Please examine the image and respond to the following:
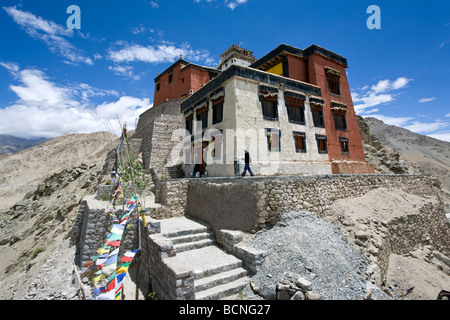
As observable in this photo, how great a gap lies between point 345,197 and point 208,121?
9.84m

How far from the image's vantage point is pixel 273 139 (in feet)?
46.0

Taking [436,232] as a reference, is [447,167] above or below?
above

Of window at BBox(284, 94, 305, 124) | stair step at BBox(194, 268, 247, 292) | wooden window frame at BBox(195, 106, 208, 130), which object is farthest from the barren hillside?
stair step at BBox(194, 268, 247, 292)

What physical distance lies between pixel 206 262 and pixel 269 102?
11039mm

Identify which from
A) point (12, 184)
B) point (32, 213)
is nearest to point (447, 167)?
point (32, 213)

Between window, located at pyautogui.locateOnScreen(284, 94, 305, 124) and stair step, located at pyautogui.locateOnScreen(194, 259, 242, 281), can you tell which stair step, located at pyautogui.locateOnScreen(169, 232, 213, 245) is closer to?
stair step, located at pyautogui.locateOnScreen(194, 259, 242, 281)

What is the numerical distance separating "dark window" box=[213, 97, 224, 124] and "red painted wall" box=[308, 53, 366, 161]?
821cm

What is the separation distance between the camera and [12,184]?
44.2 metres

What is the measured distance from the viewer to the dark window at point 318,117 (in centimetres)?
1634

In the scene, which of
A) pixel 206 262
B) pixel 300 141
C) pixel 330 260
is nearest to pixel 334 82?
pixel 300 141

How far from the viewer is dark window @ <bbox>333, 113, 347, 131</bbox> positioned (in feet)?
57.4

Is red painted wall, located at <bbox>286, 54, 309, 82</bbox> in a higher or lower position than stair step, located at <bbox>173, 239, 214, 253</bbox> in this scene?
higher
